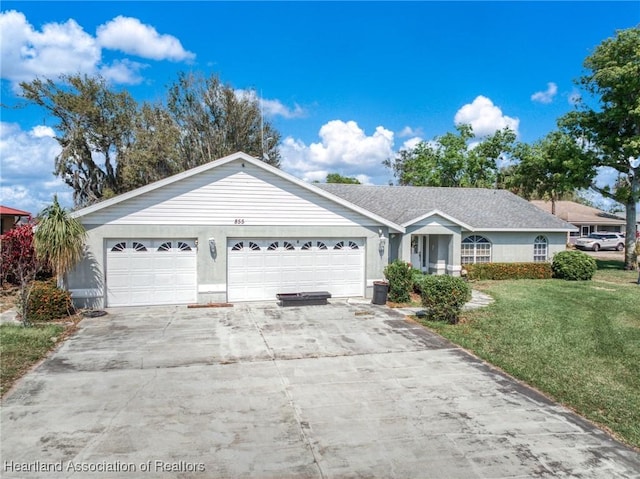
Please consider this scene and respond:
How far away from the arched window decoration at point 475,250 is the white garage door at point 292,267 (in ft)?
26.9

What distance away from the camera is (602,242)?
3772 cm

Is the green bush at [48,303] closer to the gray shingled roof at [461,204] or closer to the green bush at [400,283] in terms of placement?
the green bush at [400,283]

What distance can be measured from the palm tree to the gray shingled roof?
43.1ft


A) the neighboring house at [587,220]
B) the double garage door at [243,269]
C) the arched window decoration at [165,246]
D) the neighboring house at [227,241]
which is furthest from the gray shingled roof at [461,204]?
the neighboring house at [587,220]

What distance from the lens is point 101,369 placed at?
8250mm

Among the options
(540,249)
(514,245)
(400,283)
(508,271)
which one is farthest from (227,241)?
(540,249)

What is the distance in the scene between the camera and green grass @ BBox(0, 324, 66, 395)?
308 inches

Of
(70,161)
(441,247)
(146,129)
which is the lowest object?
(441,247)

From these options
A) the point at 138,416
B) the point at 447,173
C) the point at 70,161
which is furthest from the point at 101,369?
the point at 447,173

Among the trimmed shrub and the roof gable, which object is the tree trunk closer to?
the trimmed shrub

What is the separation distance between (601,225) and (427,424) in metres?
47.4

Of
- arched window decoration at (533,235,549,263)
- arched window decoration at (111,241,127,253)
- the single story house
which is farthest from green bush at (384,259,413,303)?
the single story house

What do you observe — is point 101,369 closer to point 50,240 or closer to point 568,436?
point 50,240

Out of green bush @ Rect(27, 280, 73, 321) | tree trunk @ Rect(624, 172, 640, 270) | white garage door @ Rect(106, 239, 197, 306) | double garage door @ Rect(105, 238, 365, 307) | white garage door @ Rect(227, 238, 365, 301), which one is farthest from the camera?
tree trunk @ Rect(624, 172, 640, 270)
